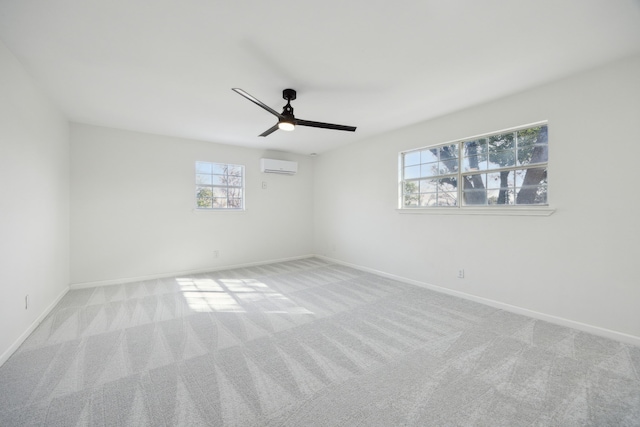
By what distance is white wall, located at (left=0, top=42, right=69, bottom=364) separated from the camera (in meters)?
2.12

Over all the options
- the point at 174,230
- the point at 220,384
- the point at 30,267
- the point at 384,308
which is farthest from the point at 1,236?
the point at 384,308

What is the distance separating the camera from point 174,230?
183 inches

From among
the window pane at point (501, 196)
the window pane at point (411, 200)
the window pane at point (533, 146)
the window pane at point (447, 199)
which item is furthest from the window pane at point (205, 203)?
the window pane at point (533, 146)

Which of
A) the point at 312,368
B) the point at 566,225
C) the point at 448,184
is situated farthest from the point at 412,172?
the point at 312,368

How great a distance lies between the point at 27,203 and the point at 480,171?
507 centimetres

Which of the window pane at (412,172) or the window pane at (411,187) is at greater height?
the window pane at (412,172)

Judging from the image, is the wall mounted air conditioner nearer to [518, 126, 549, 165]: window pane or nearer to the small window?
the small window

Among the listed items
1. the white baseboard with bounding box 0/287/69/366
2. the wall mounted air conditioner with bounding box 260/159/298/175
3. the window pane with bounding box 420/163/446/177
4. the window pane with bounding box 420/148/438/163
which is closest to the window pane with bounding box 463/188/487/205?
the window pane with bounding box 420/163/446/177

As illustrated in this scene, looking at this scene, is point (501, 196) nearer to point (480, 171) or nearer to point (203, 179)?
point (480, 171)

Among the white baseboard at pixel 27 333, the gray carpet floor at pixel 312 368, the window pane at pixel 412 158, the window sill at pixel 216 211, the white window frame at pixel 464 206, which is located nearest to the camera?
the gray carpet floor at pixel 312 368

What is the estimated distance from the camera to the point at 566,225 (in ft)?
8.75

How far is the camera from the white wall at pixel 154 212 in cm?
395

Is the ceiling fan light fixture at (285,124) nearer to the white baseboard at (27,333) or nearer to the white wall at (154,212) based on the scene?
the white wall at (154,212)

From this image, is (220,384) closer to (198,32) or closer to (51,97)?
(198,32)
